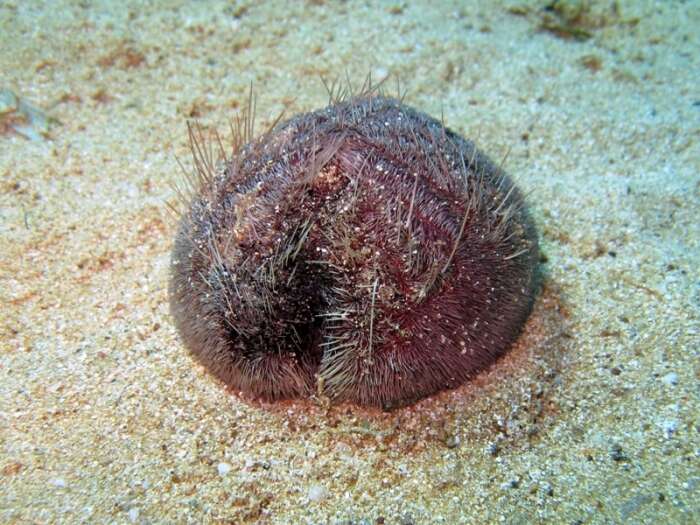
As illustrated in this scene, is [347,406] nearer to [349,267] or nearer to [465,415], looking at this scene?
[465,415]

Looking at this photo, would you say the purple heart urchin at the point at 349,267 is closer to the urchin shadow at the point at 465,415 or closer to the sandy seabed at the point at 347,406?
the urchin shadow at the point at 465,415

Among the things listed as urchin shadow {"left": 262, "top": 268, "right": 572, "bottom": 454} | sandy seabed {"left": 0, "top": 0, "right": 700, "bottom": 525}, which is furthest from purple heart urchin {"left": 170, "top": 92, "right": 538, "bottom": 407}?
sandy seabed {"left": 0, "top": 0, "right": 700, "bottom": 525}

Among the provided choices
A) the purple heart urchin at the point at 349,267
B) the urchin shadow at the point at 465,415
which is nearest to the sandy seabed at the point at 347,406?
the urchin shadow at the point at 465,415

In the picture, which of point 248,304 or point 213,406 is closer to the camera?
point 248,304

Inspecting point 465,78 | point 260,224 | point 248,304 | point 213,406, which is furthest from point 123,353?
point 465,78

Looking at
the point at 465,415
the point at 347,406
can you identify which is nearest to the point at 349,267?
the point at 347,406

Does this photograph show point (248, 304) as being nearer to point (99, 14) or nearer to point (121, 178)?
point (121, 178)
